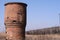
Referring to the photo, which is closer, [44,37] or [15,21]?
[15,21]

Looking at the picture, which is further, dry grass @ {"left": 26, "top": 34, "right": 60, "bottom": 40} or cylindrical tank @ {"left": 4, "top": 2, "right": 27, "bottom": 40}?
dry grass @ {"left": 26, "top": 34, "right": 60, "bottom": 40}

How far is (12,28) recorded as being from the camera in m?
6.02

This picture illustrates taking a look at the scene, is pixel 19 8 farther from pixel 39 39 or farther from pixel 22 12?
pixel 39 39

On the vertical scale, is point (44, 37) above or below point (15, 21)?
below

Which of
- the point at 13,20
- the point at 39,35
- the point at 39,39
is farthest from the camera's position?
the point at 39,39

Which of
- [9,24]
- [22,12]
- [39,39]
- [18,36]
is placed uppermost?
[22,12]

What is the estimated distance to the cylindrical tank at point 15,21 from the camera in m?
5.97

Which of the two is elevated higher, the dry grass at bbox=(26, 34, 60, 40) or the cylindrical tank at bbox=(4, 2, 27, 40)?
the cylindrical tank at bbox=(4, 2, 27, 40)

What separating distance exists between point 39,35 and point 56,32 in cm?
309

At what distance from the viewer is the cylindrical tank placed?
5.97m

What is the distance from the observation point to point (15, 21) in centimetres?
596

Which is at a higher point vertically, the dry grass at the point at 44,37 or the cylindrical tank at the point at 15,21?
the cylindrical tank at the point at 15,21

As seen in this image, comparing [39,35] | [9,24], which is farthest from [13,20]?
[39,35]

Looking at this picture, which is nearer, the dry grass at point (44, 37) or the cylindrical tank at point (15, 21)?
the cylindrical tank at point (15, 21)
